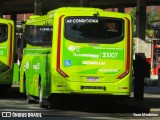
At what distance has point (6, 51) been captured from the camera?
79.9 feet

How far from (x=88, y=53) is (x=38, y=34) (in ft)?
9.52

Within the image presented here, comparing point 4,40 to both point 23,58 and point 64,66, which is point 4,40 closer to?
point 23,58

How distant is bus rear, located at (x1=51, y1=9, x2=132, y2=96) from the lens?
17531 mm

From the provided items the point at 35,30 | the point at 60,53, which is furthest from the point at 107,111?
the point at 35,30

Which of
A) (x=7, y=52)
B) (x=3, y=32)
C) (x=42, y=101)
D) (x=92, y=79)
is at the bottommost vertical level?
(x=42, y=101)

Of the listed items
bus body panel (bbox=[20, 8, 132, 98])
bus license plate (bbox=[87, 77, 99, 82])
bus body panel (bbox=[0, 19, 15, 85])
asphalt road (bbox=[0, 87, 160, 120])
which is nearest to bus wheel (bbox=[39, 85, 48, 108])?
asphalt road (bbox=[0, 87, 160, 120])

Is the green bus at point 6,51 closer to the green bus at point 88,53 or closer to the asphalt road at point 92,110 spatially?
the asphalt road at point 92,110

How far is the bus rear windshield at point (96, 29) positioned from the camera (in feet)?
58.0

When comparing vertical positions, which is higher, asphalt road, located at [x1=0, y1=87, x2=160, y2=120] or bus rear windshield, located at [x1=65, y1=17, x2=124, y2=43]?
bus rear windshield, located at [x1=65, y1=17, x2=124, y2=43]

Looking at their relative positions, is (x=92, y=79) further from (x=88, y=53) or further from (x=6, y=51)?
(x=6, y=51)

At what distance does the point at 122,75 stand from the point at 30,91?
424 centimetres

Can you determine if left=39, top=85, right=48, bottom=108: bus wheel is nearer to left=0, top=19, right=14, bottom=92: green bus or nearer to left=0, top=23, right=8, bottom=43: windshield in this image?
left=0, top=19, right=14, bottom=92: green bus

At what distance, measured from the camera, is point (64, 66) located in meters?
17.5

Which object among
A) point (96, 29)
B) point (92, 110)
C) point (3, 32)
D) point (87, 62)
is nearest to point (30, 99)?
point (92, 110)
